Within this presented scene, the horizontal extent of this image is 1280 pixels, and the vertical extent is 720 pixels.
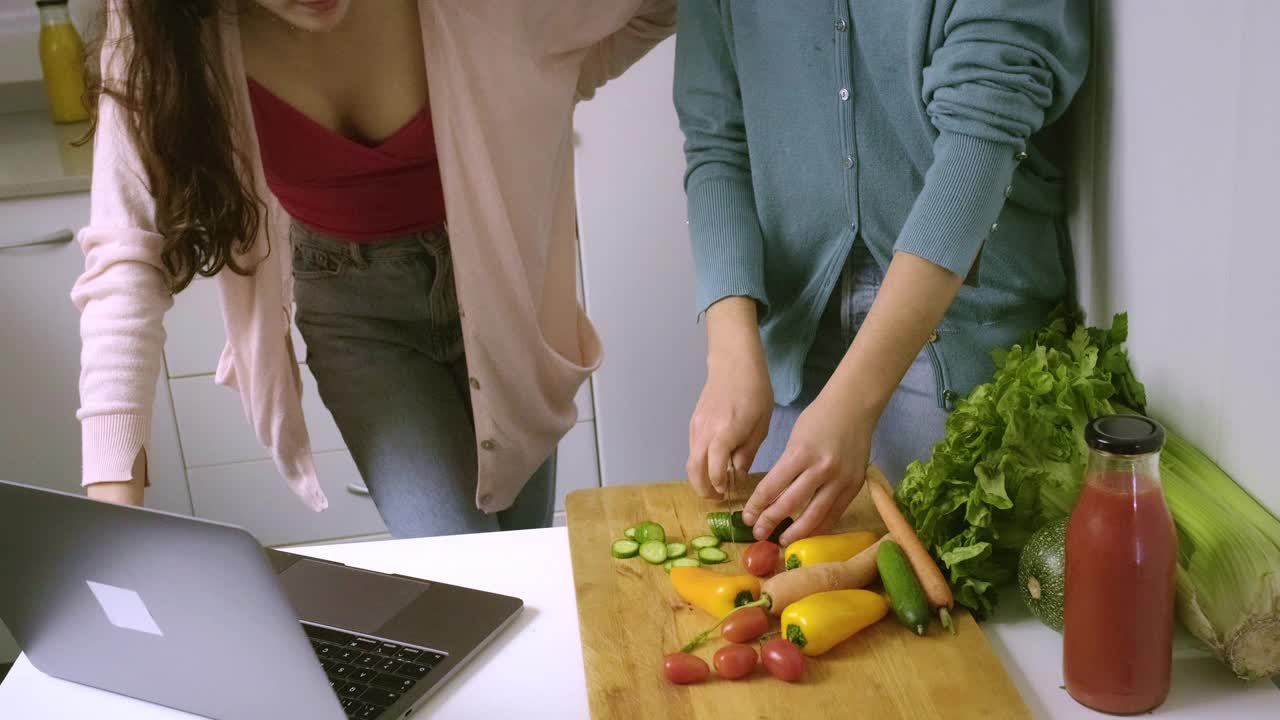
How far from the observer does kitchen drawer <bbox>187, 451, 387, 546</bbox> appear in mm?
2656

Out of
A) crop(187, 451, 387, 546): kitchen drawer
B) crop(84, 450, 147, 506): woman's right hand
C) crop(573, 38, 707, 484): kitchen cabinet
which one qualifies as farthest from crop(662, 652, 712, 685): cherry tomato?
crop(187, 451, 387, 546): kitchen drawer

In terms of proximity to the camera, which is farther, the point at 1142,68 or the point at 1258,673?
the point at 1142,68

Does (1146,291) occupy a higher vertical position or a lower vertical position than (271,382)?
higher

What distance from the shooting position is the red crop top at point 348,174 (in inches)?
58.7

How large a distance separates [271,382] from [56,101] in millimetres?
1713

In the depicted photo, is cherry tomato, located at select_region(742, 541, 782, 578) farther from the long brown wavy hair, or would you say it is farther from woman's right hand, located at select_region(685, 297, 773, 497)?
the long brown wavy hair

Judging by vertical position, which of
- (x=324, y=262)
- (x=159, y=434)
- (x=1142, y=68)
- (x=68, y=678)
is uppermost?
(x=1142, y=68)

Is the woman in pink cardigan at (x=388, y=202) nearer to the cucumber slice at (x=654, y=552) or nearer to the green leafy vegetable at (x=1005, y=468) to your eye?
the cucumber slice at (x=654, y=552)

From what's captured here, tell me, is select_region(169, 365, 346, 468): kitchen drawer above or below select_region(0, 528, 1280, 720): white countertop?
below

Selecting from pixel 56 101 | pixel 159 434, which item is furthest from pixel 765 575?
pixel 56 101

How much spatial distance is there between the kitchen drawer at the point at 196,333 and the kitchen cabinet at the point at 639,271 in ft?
2.16

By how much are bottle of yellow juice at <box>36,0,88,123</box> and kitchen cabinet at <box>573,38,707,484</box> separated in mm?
1289

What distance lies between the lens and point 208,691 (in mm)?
952

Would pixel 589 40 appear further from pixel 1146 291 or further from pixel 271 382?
pixel 1146 291
